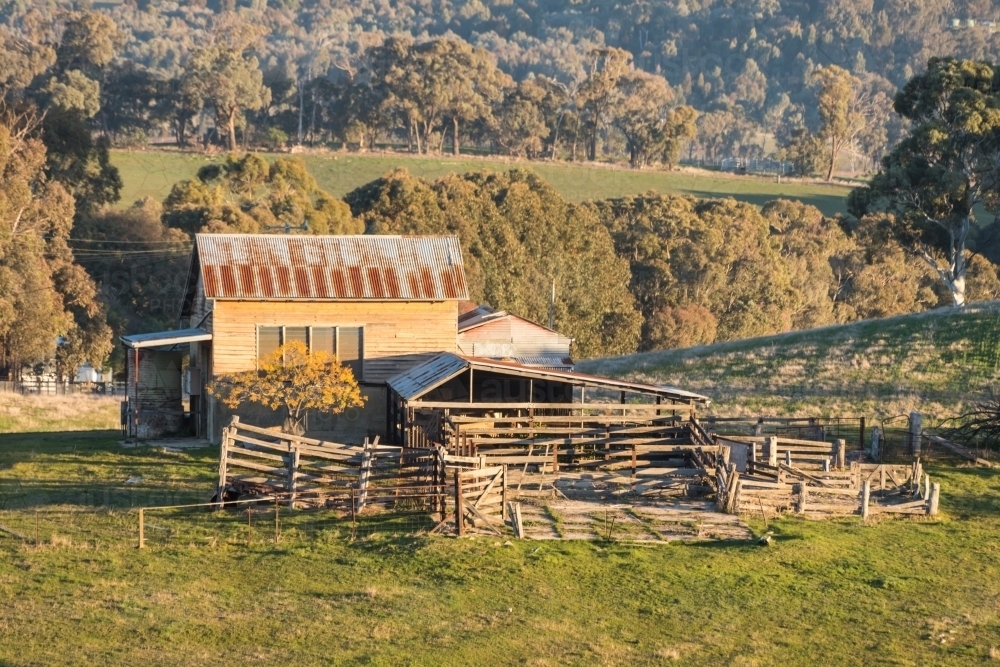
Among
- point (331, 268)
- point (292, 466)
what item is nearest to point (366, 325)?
point (331, 268)

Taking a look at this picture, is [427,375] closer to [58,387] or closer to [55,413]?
[55,413]

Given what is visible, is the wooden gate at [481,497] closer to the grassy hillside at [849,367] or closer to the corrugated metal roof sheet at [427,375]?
the corrugated metal roof sheet at [427,375]

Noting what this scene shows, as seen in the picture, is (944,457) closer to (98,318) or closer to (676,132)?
(98,318)

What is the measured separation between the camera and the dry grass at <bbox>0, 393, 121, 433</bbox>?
4594 cm

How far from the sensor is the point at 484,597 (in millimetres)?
22953

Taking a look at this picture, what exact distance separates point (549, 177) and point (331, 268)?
85.4m

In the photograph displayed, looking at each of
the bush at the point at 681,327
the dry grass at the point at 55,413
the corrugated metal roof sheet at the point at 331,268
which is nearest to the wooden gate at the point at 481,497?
the corrugated metal roof sheet at the point at 331,268

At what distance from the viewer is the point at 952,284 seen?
67500 millimetres

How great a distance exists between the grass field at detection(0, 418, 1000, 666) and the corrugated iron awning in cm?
869

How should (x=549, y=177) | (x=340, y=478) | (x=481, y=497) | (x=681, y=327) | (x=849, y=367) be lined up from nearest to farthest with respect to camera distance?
(x=481, y=497) < (x=340, y=478) < (x=849, y=367) < (x=681, y=327) < (x=549, y=177)

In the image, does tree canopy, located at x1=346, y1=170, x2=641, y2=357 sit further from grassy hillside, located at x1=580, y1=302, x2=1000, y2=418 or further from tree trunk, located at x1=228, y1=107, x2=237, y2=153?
tree trunk, located at x1=228, y1=107, x2=237, y2=153

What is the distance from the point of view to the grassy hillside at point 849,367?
161 feet

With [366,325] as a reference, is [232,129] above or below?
above

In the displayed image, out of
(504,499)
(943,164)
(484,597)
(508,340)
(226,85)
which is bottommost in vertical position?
(484,597)
